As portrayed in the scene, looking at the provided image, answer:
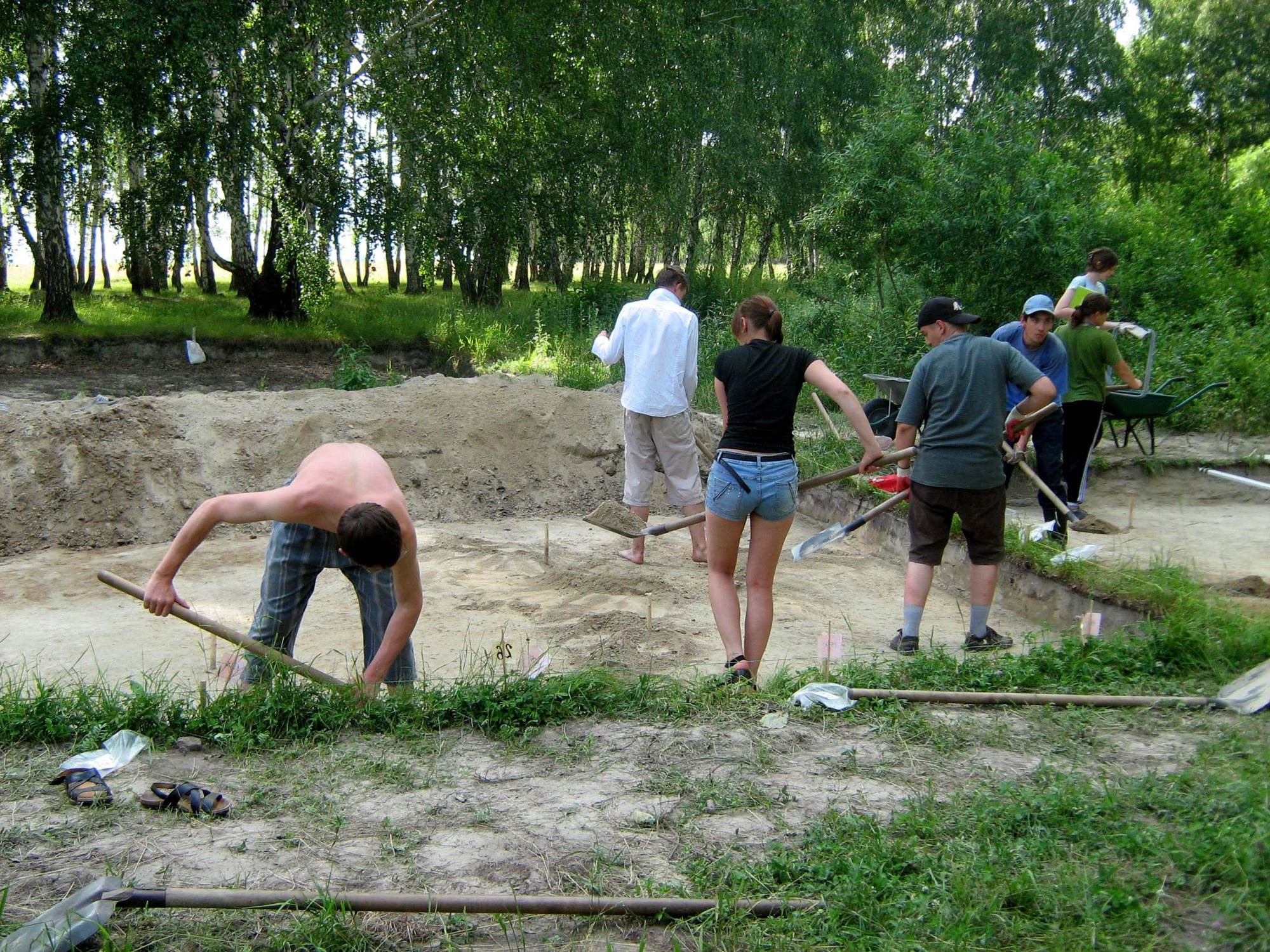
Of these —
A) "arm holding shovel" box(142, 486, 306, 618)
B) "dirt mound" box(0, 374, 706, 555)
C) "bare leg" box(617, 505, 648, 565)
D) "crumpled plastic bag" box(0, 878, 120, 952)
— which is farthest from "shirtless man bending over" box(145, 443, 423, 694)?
"dirt mound" box(0, 374, 706, 555)

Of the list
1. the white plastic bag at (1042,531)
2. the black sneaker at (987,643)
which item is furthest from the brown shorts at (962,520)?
the white plastic bag at (1042,531)

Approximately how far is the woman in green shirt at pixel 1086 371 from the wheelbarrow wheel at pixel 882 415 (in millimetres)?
1889

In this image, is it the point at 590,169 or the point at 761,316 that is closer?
the point at 761,316

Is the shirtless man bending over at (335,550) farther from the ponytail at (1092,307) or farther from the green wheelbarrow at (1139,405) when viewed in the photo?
the green wheelbarrow at (1139,405)

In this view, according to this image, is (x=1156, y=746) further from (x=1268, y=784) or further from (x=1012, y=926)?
(x=1012, y=926)

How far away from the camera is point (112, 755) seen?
145 inches

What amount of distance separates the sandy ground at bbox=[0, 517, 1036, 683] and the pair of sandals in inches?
54.1

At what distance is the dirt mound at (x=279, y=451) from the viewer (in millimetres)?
8102

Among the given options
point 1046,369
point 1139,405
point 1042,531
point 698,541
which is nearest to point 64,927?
point 698,541

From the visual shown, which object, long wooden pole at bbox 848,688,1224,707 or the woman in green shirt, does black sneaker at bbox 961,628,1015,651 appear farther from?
the woman in green shirt

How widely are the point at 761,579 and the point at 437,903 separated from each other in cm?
236

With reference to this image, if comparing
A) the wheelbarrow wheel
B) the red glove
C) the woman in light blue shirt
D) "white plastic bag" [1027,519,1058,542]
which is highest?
the woman in light blue shirt

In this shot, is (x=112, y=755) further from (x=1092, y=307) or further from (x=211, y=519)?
(x=1092, y=307)

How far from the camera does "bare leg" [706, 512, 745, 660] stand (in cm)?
468
